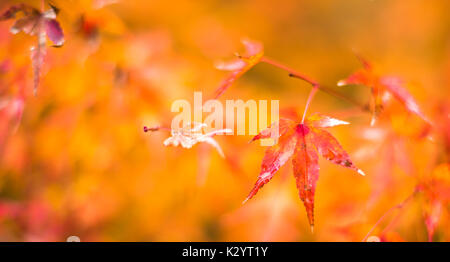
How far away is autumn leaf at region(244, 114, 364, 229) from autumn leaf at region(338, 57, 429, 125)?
0.12 m

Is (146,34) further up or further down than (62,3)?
further up

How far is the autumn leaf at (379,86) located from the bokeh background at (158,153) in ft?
0.20

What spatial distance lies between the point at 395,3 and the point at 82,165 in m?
1.95

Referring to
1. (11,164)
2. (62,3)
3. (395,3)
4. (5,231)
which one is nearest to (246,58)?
(62,3)

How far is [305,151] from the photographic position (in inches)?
23.5

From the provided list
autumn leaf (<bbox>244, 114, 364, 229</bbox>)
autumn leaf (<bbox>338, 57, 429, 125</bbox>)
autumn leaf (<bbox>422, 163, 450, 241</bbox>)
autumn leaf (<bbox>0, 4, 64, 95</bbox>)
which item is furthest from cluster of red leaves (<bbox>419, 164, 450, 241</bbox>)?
autumn leaf (<bbox>0, 4, 64, 95</bbox>)

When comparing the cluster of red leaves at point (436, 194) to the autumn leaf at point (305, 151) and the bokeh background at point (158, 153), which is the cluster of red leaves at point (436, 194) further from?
the autumn leaf at point (305, 151)

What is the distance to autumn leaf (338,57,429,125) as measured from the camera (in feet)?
2.24

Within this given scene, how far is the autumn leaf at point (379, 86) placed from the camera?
0.68 metres

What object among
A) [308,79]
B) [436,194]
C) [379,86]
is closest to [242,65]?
[308,79]

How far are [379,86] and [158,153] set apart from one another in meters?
0.67

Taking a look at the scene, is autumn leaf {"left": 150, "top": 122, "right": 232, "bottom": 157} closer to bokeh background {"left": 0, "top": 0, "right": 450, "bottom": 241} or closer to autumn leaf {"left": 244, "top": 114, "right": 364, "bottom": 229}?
autumn leaf {"left": 244, "top": 114, "right": 364, "bottom": 229}

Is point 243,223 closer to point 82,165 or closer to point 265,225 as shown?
point 265,225

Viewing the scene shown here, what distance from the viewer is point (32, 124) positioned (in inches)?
43.9
